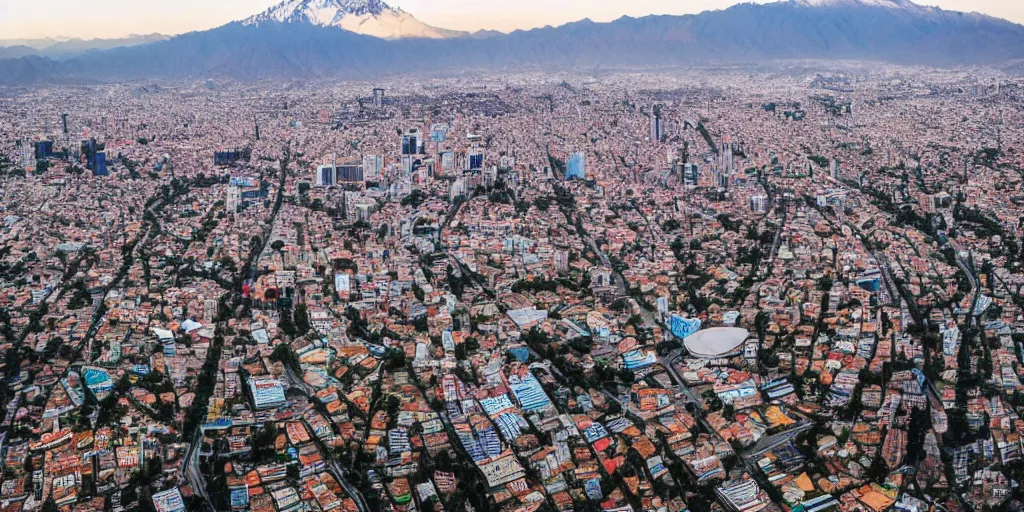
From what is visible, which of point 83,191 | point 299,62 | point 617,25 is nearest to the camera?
point 83,191

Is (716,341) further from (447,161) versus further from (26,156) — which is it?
(26,156)

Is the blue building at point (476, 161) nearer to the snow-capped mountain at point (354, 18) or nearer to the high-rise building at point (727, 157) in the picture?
the high-rise building at point (727, 157)

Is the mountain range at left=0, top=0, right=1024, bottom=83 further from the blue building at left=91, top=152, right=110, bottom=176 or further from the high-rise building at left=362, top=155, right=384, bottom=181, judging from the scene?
the high-rise building at left=362, top=155, right=384, bottom=181

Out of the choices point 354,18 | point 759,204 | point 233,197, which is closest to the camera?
point 759,204

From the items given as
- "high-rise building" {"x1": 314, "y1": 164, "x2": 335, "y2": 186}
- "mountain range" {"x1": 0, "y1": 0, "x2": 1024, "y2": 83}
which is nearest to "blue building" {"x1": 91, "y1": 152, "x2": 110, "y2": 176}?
"high-rise building" {"x1": 314, "y1": 164, "x2": 335, "y2": 186}

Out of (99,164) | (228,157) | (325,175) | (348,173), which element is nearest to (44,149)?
(99,164)

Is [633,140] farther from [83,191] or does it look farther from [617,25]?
[617,25]

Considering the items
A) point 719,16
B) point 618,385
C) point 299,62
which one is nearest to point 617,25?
point 719,16
